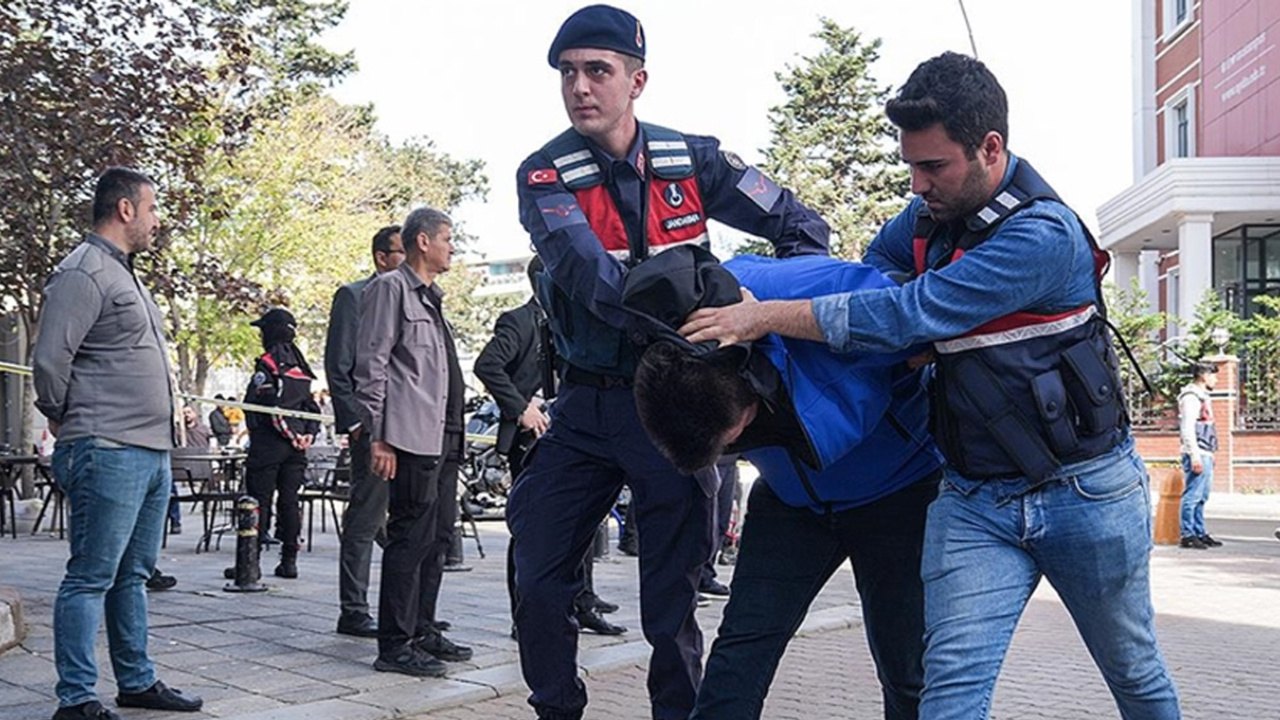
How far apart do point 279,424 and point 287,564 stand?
1243 millimetres

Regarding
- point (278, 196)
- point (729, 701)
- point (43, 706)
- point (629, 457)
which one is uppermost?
point (278, 196)

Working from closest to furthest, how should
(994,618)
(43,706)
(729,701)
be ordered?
(994,618), (729,701), (43,706)

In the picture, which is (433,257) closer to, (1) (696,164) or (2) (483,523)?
(1) (696,164)

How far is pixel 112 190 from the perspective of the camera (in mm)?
5668

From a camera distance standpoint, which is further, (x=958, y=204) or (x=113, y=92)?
(x=113, y=92)

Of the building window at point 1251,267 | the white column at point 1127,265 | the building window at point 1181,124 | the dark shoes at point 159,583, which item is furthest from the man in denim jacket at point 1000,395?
the building window at point 1181,124

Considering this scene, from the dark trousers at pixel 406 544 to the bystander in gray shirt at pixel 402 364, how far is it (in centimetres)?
10

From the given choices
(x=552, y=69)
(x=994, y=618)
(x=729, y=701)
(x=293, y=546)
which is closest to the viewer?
(x=994, y=618)

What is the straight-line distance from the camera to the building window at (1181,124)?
38.7 m

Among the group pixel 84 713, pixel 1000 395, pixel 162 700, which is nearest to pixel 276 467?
pixel 162 700

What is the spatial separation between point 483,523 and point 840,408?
13.3m

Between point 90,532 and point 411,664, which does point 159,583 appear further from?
point 90,532

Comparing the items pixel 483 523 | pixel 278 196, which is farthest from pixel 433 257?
pixel 278 196

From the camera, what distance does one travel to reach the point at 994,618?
331 centimetres
